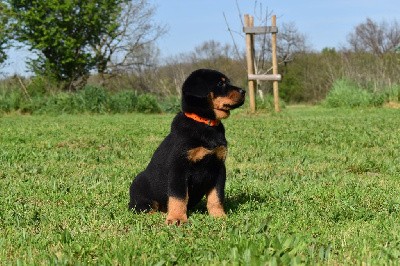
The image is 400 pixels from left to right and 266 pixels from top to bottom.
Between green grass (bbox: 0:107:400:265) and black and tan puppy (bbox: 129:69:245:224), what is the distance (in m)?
0.17

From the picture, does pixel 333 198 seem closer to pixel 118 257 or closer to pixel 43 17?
pixel 118 257

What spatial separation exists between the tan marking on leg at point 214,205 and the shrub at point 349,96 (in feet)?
65.2

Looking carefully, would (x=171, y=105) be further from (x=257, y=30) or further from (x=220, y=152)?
(x=220, y=152)

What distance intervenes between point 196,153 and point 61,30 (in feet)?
103

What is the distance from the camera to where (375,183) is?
19.8 feet

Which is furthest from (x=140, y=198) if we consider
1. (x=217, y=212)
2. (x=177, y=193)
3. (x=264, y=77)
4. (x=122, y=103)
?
(x=122, y=103)

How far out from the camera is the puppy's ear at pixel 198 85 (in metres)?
4.49

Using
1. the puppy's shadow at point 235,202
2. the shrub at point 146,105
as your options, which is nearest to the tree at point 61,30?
the shrub at point 146,105

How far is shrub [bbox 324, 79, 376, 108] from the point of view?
23.3m

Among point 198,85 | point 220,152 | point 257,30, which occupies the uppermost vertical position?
point 257,30

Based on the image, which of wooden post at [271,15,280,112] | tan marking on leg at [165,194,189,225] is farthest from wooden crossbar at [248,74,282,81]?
tan marking on leg at [165,194,189,225]

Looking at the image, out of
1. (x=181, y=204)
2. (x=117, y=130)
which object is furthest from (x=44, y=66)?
(x=181, y=204)

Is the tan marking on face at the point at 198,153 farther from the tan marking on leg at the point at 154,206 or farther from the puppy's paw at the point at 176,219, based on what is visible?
the tan marking on leg at the point at 154,206

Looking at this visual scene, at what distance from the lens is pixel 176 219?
4.25 metres
